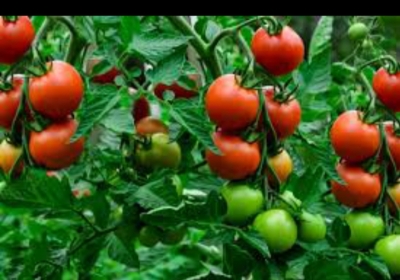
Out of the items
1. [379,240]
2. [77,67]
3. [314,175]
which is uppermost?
[77,67]

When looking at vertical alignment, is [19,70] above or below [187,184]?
above

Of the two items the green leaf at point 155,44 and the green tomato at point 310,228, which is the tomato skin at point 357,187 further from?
the green leaf at point 155,44

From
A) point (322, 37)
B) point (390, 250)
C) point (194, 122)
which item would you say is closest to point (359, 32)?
point (322, 37)

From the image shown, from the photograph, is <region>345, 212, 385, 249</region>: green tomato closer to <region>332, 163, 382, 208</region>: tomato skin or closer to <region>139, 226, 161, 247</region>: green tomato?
<region>332, 163, 382, 208</region>: tomato skin

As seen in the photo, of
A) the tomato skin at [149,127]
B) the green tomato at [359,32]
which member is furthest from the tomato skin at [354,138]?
the green tomato at [359,32]

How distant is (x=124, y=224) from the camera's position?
39.1 inches

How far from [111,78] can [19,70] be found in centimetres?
13

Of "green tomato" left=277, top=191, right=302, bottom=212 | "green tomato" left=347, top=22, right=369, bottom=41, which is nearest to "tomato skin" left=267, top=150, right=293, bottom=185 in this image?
"green tomato" left=277, top=191, right=302, bottom=212

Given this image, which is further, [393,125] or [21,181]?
[393,125]

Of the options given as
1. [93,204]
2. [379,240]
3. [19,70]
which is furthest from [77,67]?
[379,240]

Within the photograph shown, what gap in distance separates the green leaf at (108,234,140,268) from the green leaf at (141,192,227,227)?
0.36 ft

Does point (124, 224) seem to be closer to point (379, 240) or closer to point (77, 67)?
point (77, 67)

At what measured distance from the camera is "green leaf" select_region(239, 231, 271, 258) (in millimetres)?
849

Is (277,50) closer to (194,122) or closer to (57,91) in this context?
(194,122)
